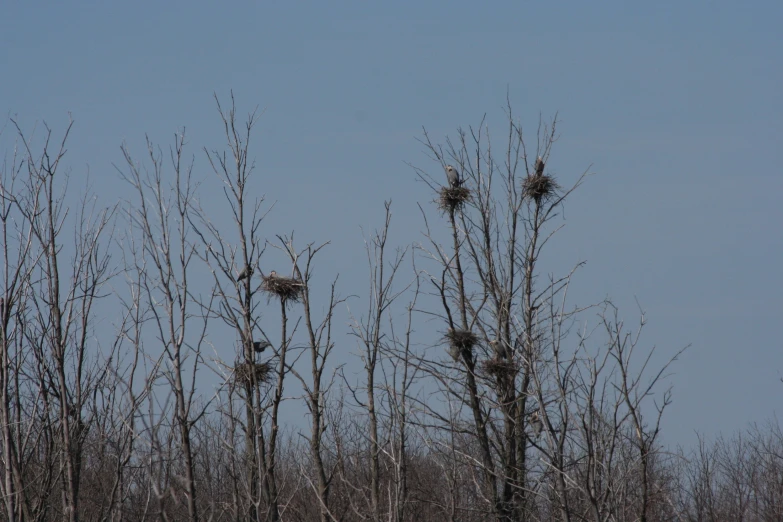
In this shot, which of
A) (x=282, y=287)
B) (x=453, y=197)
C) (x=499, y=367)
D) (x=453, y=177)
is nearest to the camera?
(x=282, y=287)

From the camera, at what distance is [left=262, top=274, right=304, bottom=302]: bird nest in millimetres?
10336

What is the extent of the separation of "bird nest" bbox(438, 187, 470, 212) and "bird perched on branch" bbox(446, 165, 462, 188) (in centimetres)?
18

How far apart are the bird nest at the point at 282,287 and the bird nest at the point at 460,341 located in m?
2.76

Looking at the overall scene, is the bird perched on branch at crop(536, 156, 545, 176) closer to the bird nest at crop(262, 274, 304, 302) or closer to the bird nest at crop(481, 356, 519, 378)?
the bird nest at crop(481, 356, 519, 378)

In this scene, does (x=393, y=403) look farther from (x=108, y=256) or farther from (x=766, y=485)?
(x=766, y=485)

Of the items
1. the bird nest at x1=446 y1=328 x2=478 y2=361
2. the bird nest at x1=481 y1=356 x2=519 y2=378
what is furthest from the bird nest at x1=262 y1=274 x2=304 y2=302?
the bird nest at x1=481 y1=356 x2=519 y2=378

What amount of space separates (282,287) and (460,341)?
3104mm

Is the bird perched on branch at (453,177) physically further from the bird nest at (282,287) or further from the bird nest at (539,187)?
the bird nest at (282,287)

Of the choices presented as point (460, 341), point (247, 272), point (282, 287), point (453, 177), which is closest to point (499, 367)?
point (460, 341)

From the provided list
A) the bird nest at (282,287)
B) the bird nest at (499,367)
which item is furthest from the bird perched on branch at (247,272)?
the bird nest at (499,367)

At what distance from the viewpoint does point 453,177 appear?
13703 millimetres

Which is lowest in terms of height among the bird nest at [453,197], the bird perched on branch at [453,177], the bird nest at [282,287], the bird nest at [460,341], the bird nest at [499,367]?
the bird nest at [499,367]

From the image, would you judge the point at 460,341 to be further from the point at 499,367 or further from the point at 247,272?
the point at 247,272

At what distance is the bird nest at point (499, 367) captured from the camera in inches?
487
